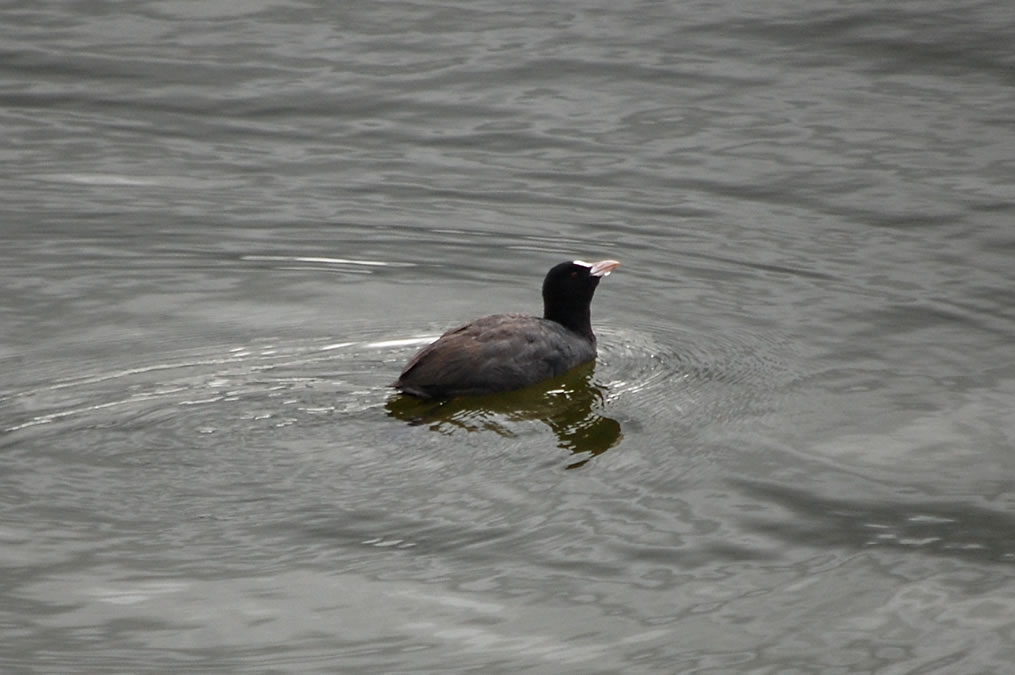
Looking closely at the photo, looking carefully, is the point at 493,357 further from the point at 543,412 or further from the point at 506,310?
the point at 506,310

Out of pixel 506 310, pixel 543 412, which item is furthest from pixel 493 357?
pixel 506 310

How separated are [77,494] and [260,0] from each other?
11.6m

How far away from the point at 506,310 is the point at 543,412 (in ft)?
5.46

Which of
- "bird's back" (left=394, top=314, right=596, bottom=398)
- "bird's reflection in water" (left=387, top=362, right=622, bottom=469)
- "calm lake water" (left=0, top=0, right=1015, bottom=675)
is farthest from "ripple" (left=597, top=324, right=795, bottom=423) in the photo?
"bird's back" (left=394, top=314, right=596, bottom=398)

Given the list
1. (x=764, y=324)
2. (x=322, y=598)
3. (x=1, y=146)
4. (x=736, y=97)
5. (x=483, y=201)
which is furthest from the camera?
(x=736, y=97)

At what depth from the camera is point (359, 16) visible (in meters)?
18.2

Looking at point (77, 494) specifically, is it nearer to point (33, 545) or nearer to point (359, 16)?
point (33, 545)

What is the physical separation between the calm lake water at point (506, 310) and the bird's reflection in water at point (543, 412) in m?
0.03

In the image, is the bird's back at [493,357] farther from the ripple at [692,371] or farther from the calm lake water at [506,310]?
the ripple at [692,371]

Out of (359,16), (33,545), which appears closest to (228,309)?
(33,545)

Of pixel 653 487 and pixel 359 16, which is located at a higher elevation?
pixel 359 16

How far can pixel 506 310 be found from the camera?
11070 millimetres

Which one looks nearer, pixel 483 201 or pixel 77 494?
pixel 77 494

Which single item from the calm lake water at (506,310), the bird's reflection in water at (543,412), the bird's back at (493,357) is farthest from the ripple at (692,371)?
the bird's back at (493,357)
